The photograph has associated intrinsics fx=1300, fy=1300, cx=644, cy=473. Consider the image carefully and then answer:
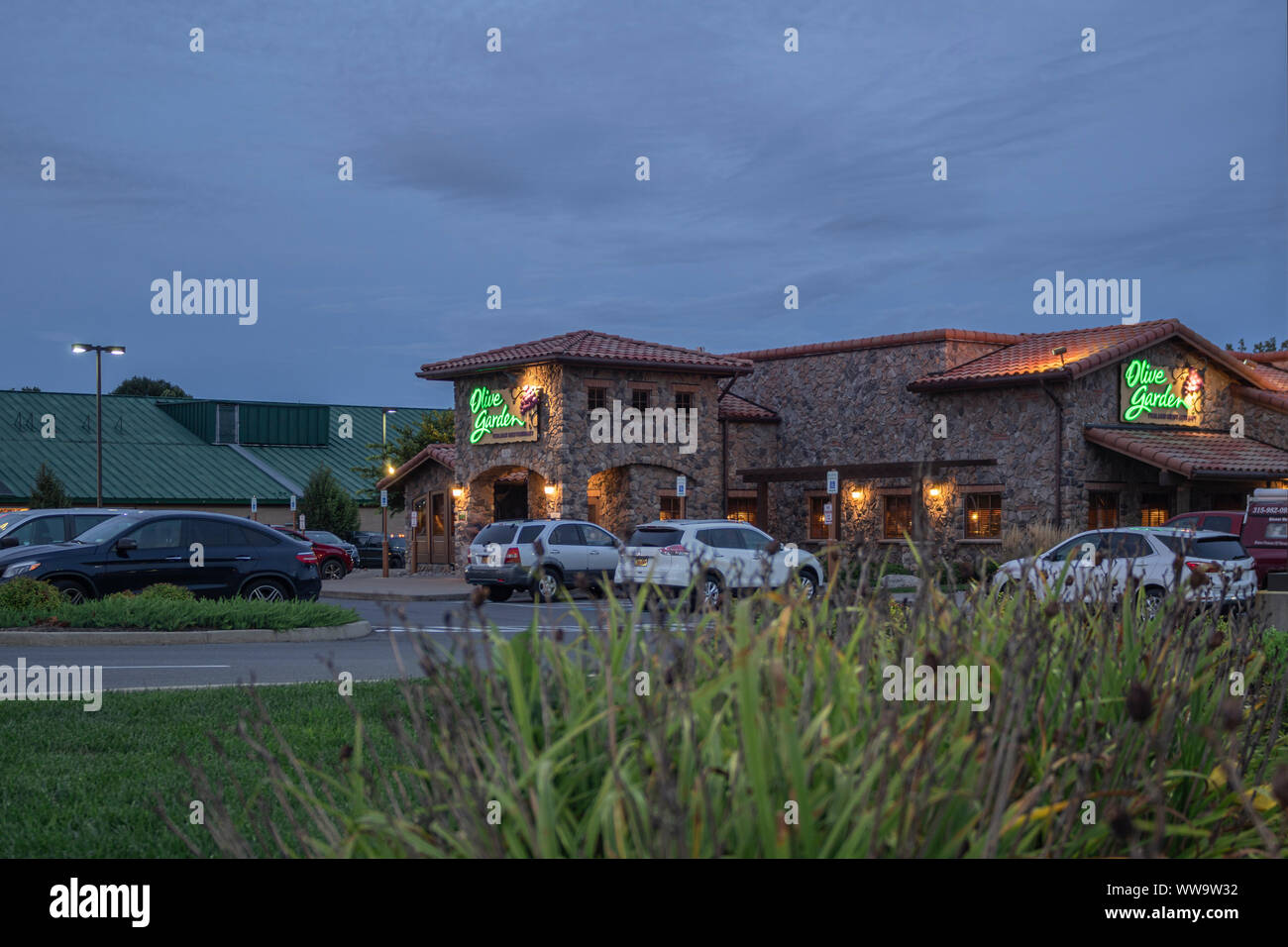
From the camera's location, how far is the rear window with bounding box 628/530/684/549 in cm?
2523

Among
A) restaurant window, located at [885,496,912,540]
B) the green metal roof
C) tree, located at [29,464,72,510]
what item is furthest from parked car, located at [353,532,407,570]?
restaurant window, located at [885,496,912,540]

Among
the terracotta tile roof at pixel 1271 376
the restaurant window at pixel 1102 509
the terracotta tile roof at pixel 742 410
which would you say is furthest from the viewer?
the terracotta tile roof at pixel 742 410

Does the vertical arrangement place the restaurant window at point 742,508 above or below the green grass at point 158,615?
above

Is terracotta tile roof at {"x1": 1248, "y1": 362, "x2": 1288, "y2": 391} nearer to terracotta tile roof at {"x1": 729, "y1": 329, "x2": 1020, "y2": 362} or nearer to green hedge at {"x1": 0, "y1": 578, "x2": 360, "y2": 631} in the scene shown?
terracotta tile roof at {"x1": 729, "y1": 329, "x2": 1020, "y2": 362}

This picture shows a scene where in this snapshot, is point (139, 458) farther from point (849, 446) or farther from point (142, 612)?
point (142, 612)

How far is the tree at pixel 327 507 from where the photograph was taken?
173 feet

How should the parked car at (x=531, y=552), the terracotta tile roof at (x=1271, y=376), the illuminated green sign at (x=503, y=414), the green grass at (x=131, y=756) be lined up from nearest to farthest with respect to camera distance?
1. the green grass at (x=131, y=756)
2. the parked car at (x=531, y=552)
3. the illuminated green sign at (x=503, y=414)
4. the terracotta tile roof at (x=1271, y=376)

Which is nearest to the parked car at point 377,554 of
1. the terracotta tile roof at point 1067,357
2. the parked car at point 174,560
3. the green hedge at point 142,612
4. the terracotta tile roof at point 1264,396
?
the terracotta tile roof at point 1067,357

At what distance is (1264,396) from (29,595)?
106 feet

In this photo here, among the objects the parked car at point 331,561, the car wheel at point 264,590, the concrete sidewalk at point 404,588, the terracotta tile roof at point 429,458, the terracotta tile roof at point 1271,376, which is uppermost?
the terracotta tile roof at point 1271,376

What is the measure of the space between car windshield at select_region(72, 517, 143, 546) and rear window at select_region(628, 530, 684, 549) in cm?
956

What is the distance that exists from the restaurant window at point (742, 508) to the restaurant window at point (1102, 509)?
32.4 ft

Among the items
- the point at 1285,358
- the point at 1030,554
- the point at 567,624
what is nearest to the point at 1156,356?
the point at 1285,358

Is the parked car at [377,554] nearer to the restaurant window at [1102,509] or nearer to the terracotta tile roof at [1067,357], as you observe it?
the terracotta tile roof at [1067,357]
